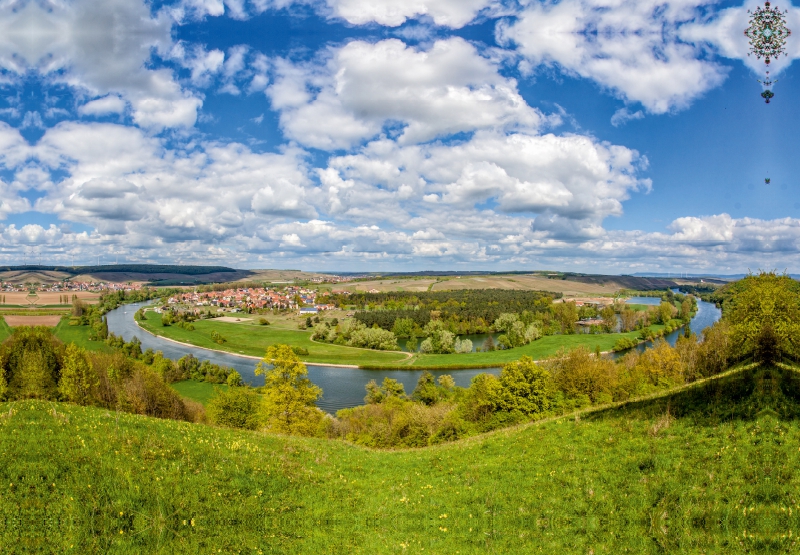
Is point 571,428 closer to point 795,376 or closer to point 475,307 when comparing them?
point 795,376

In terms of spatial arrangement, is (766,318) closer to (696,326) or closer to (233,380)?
(233,380)

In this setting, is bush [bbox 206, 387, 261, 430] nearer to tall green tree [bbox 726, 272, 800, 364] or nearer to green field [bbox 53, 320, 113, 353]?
tall green tree [bbox 726, 272, 800, 364]

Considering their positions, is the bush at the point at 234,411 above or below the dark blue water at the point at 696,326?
above

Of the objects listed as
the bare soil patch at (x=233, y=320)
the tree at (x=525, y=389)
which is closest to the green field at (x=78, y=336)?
the bare soil patch at (x=233, y=320)

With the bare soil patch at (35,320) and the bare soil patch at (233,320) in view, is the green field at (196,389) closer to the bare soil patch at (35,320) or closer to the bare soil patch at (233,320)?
the bare soil patch at (35,320)

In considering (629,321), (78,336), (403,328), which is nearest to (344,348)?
(403,328)

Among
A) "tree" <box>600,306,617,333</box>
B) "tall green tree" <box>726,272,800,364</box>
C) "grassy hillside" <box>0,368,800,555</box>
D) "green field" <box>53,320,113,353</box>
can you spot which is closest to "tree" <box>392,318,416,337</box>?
"tree" <box>600,306,617,333</box>

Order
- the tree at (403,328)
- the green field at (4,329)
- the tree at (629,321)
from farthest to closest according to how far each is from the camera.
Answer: the tree at (403,328), the tree at (629,321), the green field at (4,329)
